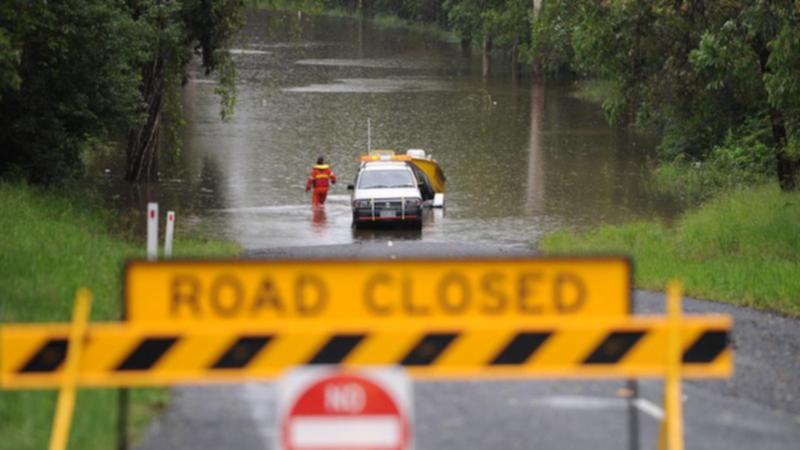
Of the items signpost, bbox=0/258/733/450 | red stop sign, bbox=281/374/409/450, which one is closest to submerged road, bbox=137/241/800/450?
signpost, bbox=0/258/733/450

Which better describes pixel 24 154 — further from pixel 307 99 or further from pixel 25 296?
pixel 307 99

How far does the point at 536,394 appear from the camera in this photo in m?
11.8

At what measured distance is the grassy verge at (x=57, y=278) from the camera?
999 cm

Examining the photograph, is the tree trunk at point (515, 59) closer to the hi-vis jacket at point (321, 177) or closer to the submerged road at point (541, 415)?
the hi-vis jacket at point (321, 177)

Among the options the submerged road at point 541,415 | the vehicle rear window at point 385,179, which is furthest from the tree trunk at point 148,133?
the submerged road at point 541,415

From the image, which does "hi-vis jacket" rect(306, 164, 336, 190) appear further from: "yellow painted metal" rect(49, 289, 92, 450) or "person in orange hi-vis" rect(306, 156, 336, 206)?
"yellow painted metal" rect(49, 289, 92, 450)

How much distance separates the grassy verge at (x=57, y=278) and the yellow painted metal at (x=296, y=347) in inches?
70.4

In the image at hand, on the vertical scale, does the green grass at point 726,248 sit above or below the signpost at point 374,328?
below

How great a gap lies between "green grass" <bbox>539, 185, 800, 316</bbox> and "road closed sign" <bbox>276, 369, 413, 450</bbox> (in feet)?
39.1

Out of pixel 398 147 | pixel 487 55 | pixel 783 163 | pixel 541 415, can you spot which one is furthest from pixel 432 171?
pixel 487 55

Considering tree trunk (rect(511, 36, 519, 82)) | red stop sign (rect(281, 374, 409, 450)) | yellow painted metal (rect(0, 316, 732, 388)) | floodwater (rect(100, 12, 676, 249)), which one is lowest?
floodwater (rect(100, 12, 676, 249))

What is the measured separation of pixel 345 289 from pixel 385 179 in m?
30.4

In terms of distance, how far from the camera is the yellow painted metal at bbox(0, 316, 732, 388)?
25.4 ft

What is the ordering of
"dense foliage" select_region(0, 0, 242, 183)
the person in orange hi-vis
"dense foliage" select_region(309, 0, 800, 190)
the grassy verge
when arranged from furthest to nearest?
1. the person in orange hi-vis
2. "dense foliage" select_region(0, 0, 242, 183)
3. "dense foliage" select_region(309, 0, 800, 190)
4. the grassy verge
